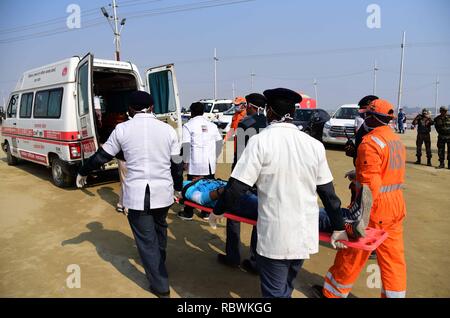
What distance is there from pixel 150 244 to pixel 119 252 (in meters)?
1.28

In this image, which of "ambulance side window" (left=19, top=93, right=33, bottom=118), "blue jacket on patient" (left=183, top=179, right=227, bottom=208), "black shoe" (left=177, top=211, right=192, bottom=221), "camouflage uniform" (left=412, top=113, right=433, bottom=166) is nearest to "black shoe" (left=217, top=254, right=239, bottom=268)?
"blue jacket on patient" (left=183, top=179, right=227, bottom=208)

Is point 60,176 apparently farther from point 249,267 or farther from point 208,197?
point 249,267

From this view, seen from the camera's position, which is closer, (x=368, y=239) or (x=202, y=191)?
(x=368, y=239)

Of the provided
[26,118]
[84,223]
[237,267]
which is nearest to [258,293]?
[237,267]

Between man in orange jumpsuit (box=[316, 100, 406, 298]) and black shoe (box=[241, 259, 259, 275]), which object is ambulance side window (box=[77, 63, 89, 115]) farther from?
man in orange jumpsuit (box=[316, 100, 406, 298])

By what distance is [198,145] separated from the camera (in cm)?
491

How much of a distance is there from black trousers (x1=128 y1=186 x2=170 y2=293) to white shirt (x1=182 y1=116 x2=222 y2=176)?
6.20 ft

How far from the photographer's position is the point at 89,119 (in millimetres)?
5770

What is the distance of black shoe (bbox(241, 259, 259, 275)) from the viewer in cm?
353

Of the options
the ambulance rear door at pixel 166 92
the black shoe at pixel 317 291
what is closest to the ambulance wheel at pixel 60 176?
the ambulance rear door at pixel 166 92

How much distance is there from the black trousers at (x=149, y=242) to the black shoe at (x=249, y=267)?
3.18ft

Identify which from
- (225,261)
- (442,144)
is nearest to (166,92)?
(225,261)

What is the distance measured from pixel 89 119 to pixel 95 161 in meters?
3.25
